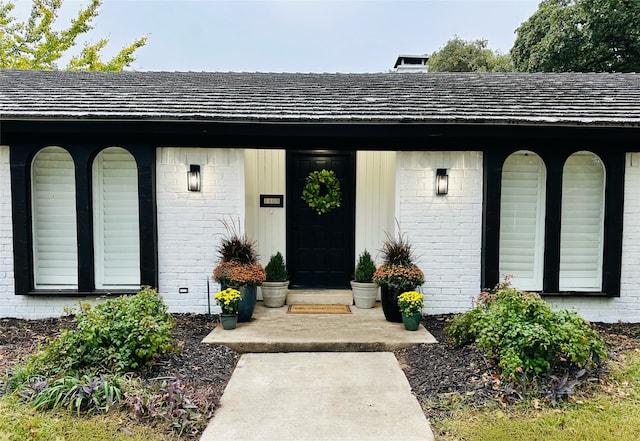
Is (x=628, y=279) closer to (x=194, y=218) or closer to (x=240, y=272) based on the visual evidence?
Answer: (x=240, y=272)

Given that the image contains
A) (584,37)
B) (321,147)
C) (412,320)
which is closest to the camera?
(412,320)

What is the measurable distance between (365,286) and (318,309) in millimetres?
759

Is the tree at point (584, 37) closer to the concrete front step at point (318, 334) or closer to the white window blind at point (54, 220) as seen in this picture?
the concrete front step at point (318, 334)

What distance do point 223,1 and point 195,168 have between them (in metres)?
11.6

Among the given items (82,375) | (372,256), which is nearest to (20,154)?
(82,375)

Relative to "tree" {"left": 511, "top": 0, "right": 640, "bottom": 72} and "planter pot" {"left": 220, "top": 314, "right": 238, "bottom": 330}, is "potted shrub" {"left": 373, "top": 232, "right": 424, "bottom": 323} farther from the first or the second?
"tree" {"left": 511, "top": 0, "right": 640, "bottom": 72}

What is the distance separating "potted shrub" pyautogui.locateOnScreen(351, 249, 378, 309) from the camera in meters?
5.96

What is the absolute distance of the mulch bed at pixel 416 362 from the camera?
3.36 m

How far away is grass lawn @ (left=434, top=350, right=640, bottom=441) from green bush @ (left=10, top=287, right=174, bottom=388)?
2523mm

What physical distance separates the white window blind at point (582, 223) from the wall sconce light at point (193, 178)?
495 centimetres

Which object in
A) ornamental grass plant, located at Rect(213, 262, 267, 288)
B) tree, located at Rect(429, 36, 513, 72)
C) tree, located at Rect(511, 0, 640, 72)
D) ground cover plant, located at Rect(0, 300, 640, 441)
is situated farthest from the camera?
tree, located at Rect(429, 36, 513, 72)

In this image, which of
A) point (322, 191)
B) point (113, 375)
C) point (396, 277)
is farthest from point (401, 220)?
point (113, 375)

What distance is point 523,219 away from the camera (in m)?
5.66

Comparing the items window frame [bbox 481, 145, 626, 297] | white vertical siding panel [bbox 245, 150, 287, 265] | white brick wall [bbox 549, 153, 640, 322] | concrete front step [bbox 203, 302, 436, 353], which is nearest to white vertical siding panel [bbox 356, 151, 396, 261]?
white vertical siding panel [bbox 245, 150, 287, 265]
